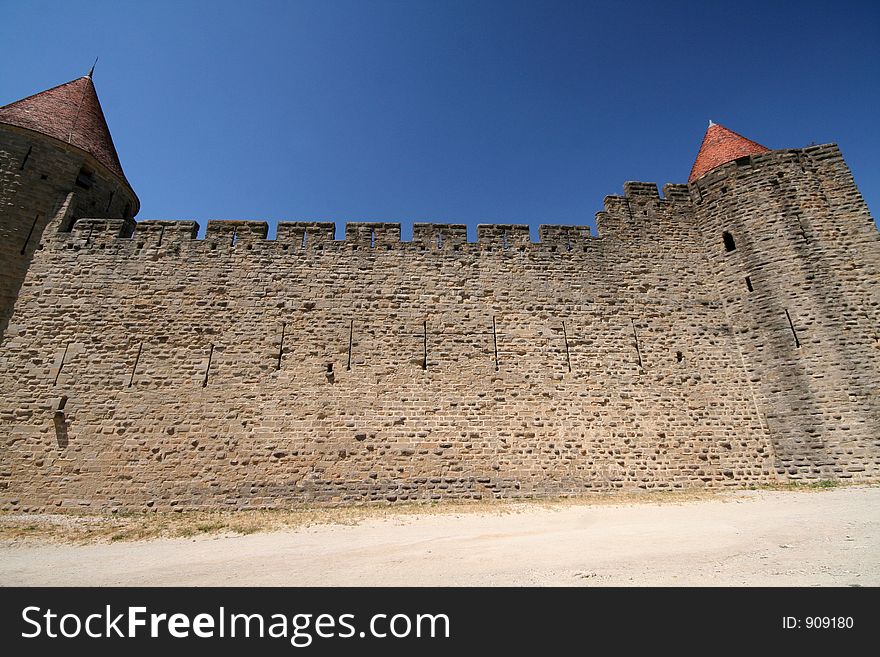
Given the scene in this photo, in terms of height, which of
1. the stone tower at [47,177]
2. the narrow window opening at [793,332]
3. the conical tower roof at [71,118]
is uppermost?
the conical tower roof at [71,118]

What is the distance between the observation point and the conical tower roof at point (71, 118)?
32.0 feet

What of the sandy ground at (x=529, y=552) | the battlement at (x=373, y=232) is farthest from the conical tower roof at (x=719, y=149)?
the sandy ground at (x=529, y=552)

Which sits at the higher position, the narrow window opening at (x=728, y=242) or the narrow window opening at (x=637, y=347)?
the narrow window opening at (x=728, y=242)

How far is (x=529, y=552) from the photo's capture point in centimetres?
439

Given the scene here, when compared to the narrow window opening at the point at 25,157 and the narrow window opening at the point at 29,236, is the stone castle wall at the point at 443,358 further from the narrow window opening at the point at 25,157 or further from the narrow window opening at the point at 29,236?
the narrow window opening at the point at 25,157

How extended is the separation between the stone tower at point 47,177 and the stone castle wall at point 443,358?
32cm

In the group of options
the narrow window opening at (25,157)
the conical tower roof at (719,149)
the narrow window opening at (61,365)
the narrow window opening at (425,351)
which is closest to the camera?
the narrow window opening at (61,365)

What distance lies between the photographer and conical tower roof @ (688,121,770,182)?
10.7 meters

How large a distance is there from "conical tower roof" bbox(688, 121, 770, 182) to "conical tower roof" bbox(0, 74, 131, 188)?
16.1 m

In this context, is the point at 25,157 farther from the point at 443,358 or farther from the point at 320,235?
the point at 443,358

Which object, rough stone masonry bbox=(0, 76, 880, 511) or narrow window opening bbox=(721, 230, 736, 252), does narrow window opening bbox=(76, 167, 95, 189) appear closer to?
rough stone masonry bbox=(0, 76, 880, 511)

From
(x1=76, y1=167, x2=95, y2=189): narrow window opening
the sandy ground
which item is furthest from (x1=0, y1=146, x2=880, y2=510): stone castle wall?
the sandy ground

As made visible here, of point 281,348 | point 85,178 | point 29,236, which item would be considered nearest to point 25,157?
point 85,178
